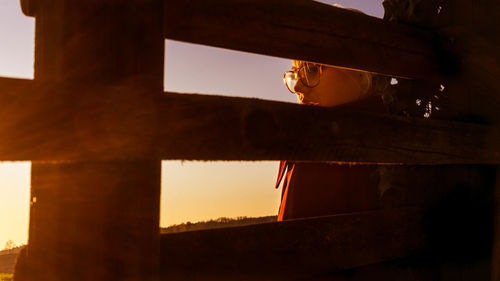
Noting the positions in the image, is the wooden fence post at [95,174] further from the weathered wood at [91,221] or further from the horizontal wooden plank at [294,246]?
the horizontal wooden plank at [294,246]

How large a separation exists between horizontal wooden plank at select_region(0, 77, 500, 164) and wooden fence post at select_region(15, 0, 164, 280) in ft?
0.04

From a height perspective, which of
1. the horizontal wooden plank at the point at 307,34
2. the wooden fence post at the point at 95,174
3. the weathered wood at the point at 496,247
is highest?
the horizontal wooden plank at the point at 307,34

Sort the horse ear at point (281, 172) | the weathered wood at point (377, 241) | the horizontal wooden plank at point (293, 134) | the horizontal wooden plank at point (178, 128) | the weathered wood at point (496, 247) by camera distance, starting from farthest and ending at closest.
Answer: the horse ear at point (281, 172) → the weathered wood at point (496, 247) → the weathered wood at point (377, 241) → the horizontal wooden plank at point (293, 134) → the horizontal wooden plank at point (178, 128)

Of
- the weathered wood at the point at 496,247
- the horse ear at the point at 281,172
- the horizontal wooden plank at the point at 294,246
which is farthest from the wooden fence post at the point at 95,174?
the weathered wood at the point at 496,247

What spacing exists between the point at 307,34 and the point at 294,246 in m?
0.79

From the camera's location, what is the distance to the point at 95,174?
94 cm

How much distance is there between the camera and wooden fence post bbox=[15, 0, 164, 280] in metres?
0.93

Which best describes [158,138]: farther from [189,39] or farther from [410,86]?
[410,86]

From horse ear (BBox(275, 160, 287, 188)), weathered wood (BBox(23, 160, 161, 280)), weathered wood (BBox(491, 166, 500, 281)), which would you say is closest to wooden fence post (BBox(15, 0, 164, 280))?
weathered wood (BBox(23, 160, 161, 280))

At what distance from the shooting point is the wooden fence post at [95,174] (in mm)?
927

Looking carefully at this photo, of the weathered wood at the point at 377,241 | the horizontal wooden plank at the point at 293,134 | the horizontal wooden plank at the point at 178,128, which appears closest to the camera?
the horizontal wooden plank at the point at 178,128

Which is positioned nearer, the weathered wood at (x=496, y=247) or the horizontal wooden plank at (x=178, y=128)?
the horizontal wooden plank at (x=178, y=128)

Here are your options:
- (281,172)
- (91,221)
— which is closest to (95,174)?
(91,221)

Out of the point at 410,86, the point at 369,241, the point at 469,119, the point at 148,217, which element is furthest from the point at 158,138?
the point at 469,119
